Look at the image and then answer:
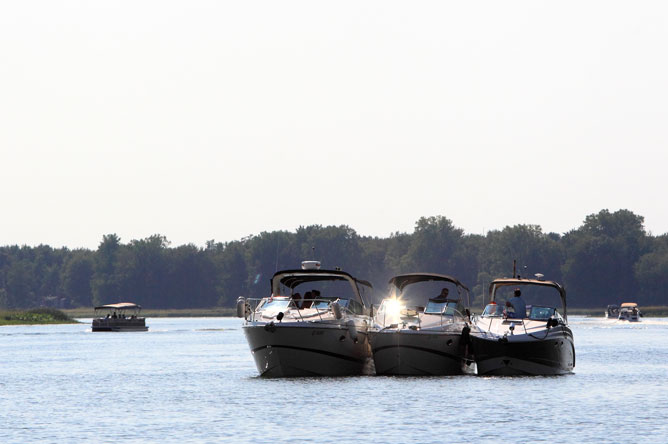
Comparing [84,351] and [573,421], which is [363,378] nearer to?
[573,421]

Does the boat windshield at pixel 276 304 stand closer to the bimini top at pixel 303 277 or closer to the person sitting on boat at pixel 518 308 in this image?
the bimini top at pixel 303 277

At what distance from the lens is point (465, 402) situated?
46.4 metres

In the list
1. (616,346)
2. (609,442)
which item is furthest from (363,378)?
(616,346)

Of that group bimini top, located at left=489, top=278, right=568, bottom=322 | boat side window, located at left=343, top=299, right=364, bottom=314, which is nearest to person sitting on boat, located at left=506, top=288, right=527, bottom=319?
bimini top, located at left=489, top=278, right=568, bottom=322

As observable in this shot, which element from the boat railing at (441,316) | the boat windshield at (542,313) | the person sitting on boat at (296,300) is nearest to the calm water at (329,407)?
the boat railing at (441,316)

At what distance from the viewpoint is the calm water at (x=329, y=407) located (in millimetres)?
38688

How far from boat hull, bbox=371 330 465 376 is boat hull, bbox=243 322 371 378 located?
1601 millimetres

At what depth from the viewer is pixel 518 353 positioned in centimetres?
5359

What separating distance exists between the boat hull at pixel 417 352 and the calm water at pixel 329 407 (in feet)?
1.76

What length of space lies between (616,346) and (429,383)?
45458 millimetres

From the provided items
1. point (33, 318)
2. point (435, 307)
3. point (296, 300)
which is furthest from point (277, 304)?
point (33, 318)

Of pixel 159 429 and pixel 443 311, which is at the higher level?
pixel 443 311

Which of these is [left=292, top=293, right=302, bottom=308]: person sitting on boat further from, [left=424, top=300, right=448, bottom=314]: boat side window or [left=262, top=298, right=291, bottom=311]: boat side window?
[left=424, top=300, right=448, bottom=314]: boat side window

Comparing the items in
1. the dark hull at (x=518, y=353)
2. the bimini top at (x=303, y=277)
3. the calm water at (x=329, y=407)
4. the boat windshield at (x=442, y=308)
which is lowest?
the calm water at (x=329, y=407)
